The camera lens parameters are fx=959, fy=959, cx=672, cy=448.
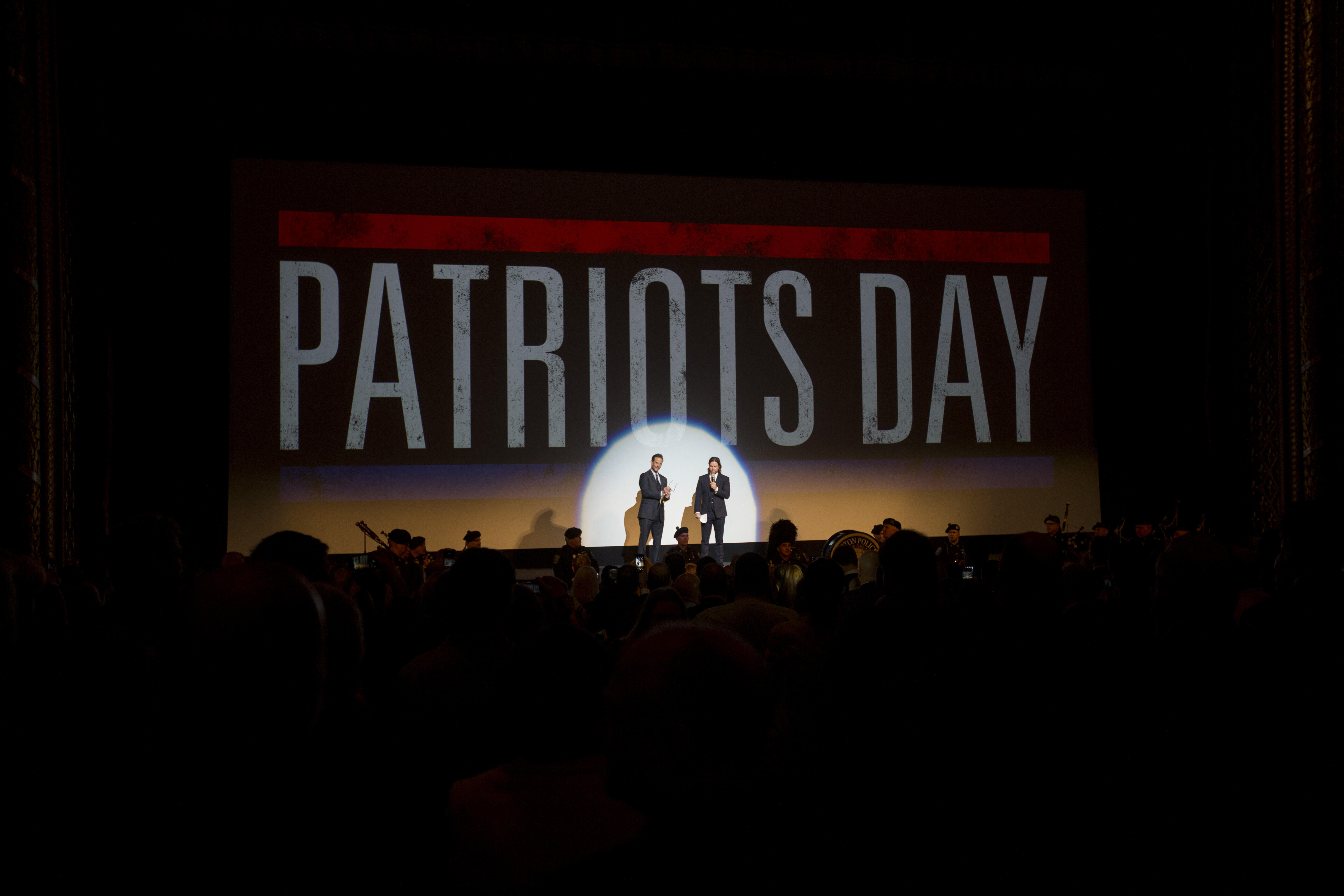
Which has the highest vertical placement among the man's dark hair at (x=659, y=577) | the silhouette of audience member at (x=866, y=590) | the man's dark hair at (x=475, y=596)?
the man's dark hair at (x=475, y=596)

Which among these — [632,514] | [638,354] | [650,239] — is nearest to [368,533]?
[632,514]

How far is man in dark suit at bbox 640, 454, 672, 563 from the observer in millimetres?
9180

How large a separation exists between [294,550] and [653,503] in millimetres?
7495

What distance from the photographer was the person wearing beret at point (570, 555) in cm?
692

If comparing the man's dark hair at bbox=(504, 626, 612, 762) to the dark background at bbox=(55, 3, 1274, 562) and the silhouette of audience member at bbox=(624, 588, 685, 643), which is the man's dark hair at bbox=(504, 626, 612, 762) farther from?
the dark background at bbox=(55, 3, 1274, 562)

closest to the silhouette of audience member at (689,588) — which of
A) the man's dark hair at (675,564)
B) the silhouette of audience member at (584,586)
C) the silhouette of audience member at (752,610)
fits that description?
the man's dark hair at (675,564)

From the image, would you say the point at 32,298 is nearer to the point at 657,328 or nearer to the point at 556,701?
the point at 657,328

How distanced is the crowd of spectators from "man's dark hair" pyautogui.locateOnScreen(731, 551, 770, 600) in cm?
50

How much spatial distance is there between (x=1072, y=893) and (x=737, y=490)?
8.31 meters

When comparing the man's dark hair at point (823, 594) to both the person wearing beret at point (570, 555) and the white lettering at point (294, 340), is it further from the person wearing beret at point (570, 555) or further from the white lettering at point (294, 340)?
Answer: the white lettering at point (294, 340)

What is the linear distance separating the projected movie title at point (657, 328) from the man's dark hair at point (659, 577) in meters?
5.30

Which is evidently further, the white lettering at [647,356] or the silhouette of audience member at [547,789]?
the white lettering at [647,356]

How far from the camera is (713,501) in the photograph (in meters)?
9.32

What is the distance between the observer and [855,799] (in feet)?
3.88
